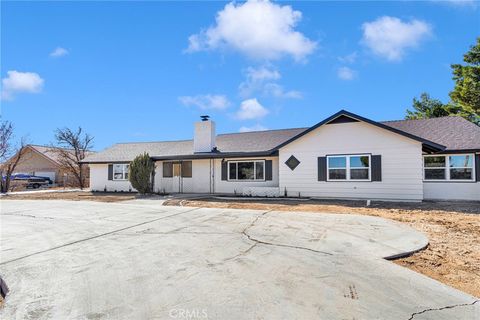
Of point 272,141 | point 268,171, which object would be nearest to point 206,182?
point 268,171

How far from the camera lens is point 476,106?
2211cm

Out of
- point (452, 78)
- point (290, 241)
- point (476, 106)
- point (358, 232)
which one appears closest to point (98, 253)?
point (290, 241)

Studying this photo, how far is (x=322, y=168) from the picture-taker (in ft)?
52.4

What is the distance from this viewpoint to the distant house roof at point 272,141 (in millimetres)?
15063

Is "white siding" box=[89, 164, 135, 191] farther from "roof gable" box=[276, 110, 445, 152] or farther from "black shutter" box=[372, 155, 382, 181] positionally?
"black shutter" box=[372, 155, 382, 181]

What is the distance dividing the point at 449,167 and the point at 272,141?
9.39m

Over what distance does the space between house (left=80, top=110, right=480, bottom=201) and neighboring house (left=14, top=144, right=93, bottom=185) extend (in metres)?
21.3

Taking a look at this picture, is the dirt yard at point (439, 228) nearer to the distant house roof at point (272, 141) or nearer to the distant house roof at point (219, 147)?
the distant house roof at point (272, 141)

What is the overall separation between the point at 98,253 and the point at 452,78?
27.9 m

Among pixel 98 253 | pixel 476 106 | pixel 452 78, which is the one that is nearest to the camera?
pixel 98 253

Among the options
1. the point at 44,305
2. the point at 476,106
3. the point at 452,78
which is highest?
the point at 452,78

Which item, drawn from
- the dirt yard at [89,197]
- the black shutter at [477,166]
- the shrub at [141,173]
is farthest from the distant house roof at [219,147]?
the black shutter at [477,166]

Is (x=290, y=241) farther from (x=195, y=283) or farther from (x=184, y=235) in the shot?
(x=195, y=283)

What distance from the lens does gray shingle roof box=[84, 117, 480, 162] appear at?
1569 centimetres
